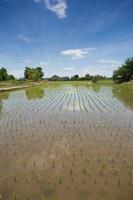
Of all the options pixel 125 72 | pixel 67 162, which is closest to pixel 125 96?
pixel 67 162

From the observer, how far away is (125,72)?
262ft

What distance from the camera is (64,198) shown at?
474cm

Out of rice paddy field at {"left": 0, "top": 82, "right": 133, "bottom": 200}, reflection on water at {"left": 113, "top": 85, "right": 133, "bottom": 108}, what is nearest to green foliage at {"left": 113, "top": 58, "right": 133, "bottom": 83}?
reflection on water at {"left": 113, "top": 85, "right": 133, "bottom": 108}

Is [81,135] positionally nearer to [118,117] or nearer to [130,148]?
[130,148]

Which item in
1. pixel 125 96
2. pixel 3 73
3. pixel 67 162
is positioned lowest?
pixel 125 96

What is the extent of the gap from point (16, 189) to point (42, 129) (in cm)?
568

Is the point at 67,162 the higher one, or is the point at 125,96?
the point at 67,162

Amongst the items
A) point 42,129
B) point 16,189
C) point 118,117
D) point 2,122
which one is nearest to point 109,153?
point 16,189

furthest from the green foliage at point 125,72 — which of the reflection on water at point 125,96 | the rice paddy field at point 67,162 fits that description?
the rice paddy field at point 67,162

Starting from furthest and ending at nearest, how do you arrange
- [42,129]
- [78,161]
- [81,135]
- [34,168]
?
[42,129] → [81,135] → [78,161] → [34,168]

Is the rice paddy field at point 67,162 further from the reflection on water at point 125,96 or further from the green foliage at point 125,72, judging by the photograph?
the green foliage at point 125,72

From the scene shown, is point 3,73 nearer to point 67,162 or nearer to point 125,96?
point 125,96

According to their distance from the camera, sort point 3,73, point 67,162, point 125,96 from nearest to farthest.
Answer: point 67,162, point 125,96, point 3,73

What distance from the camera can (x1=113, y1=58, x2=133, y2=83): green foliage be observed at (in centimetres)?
7956
